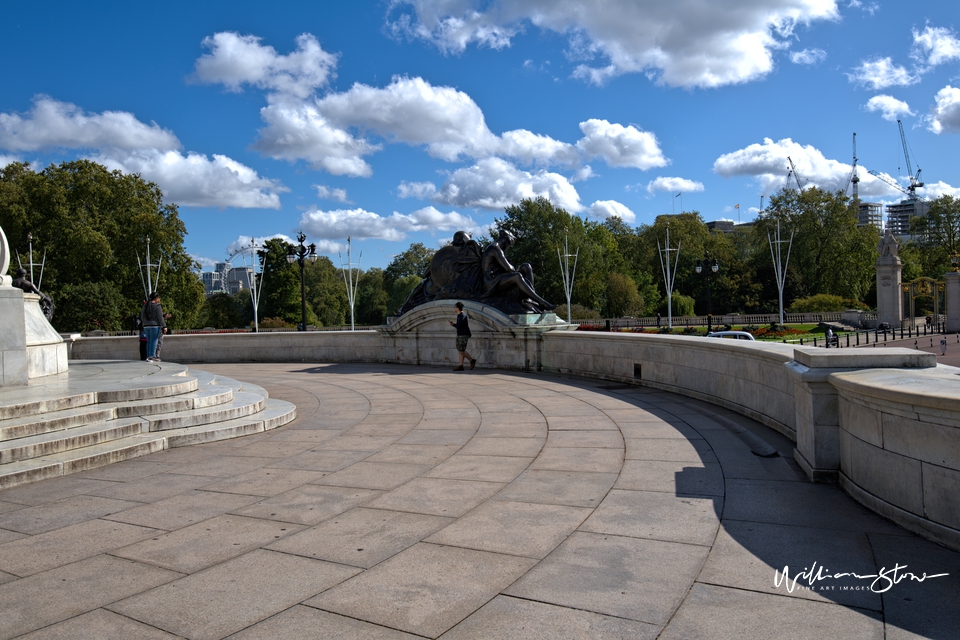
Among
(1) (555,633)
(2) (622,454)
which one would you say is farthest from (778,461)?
(1) (555,633)

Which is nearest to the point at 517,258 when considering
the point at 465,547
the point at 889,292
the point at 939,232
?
the point at 889,292

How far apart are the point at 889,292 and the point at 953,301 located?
395cm

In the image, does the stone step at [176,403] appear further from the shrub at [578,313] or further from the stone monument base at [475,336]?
A: the shrub at [578,313]


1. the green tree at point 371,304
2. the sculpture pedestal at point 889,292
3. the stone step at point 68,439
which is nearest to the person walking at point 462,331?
the stone step at point 68,439

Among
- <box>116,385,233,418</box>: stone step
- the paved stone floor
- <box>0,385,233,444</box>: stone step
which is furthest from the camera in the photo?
<box>116,385,233,418</box>: stone step

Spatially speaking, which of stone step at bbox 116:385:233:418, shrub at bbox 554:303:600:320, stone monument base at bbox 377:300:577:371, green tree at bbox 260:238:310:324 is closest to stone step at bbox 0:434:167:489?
stone step at bbox 116:385:233:418

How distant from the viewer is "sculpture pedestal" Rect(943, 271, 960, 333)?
4178cm

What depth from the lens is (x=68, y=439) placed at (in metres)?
6.89

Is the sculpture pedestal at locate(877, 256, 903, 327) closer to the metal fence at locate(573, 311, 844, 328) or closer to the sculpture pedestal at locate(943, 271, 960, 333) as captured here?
the sculpture pedestal at locate(943, 271, 960, 333)

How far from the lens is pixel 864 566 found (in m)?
3.78

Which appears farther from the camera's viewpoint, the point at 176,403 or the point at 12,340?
the point at 12,340

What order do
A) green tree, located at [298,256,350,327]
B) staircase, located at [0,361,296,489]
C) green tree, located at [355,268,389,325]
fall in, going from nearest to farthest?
staircase, located at [0,361,296,489] < green tree, located at [298,256,350,327] < green tree, located at [355,268,389,325]

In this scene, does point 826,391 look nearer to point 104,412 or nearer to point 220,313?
point 104,412

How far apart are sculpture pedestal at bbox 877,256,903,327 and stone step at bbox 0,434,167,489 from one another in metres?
49.0
